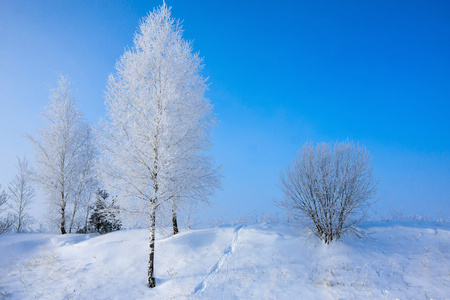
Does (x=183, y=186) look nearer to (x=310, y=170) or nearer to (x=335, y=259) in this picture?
(x=310, y=170)

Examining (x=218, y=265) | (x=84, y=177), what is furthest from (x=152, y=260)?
(x=84, y=177)

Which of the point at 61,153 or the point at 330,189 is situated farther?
the point at 61,153

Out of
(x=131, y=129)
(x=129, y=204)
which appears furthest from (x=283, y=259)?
(x=131, y=129)

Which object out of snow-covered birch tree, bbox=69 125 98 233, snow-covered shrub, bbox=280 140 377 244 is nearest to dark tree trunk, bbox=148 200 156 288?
snow-covered shrub, bbox=280 140 377 244

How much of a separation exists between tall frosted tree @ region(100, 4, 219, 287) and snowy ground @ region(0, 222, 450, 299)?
157 centimetres

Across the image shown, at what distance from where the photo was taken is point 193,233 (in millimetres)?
10500

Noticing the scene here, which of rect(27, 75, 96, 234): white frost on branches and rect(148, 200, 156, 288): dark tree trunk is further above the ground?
rect(27, 75, 96, 234): white frost on branches

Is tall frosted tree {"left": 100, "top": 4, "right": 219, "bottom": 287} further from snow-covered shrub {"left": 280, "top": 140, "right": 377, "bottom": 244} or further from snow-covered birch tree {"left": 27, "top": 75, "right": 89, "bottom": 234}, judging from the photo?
snow-covered birch tree {"left": 27, "top": 75, "right": 89, "bottom": 234}

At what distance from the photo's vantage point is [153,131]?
7.77 meters

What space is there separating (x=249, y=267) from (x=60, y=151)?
15.4 m

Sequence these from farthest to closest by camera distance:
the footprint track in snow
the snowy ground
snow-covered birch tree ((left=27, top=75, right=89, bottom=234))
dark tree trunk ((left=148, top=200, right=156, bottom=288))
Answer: snow-covered birch tree ((left=27, top=75, right=89, bottom=234)) → dark tree trunk ((left=148, top=200, right=156, bottom=288)) → the footprint track in snow → the snowy ground

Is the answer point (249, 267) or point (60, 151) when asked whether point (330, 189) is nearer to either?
point (249, 267)

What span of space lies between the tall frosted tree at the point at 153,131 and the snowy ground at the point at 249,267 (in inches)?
61.7

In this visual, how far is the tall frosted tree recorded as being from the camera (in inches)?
296
